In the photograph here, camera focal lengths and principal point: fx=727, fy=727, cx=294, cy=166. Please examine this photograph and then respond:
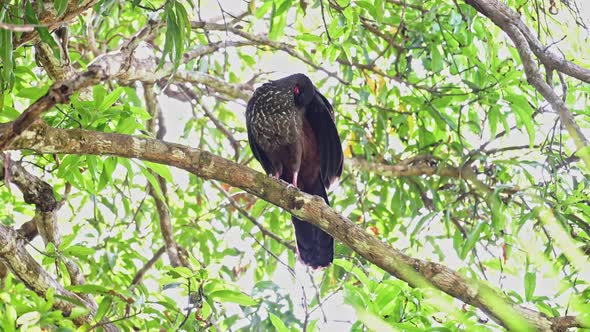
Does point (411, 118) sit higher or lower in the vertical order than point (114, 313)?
higher

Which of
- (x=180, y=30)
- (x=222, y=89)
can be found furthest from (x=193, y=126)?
(x=180, y=30)

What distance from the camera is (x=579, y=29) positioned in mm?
3271

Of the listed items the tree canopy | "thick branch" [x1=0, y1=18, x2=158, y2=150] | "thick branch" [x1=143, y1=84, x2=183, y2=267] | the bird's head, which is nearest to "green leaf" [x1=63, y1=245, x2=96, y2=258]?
the tree canopy

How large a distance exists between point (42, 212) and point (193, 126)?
1.90 meters

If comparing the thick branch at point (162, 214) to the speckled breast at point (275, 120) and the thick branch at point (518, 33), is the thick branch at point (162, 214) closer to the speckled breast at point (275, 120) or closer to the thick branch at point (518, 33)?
the speckled breast at point (275, 120)

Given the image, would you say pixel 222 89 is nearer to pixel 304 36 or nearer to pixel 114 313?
pixel 304 36

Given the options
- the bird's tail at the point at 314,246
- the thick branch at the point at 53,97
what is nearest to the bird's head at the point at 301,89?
the bird's tail at the point at 314,246

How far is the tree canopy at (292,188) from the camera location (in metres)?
2.25

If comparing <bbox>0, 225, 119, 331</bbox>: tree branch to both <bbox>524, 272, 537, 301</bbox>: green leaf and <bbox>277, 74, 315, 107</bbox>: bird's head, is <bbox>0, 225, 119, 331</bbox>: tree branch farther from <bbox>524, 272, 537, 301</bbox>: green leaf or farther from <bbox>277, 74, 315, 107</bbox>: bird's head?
<bbox>277, 74, 315, 107</bbox>: bird's head

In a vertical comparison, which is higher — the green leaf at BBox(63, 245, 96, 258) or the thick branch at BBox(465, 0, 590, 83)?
the thick branch at BBox(465, 0, 590, 83)

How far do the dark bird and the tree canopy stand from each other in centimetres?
18

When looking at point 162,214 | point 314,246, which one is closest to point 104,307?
point 314,246

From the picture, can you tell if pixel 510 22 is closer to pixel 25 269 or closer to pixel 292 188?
pixel 292 188

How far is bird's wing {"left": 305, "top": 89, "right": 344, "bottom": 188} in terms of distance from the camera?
3904 mm
